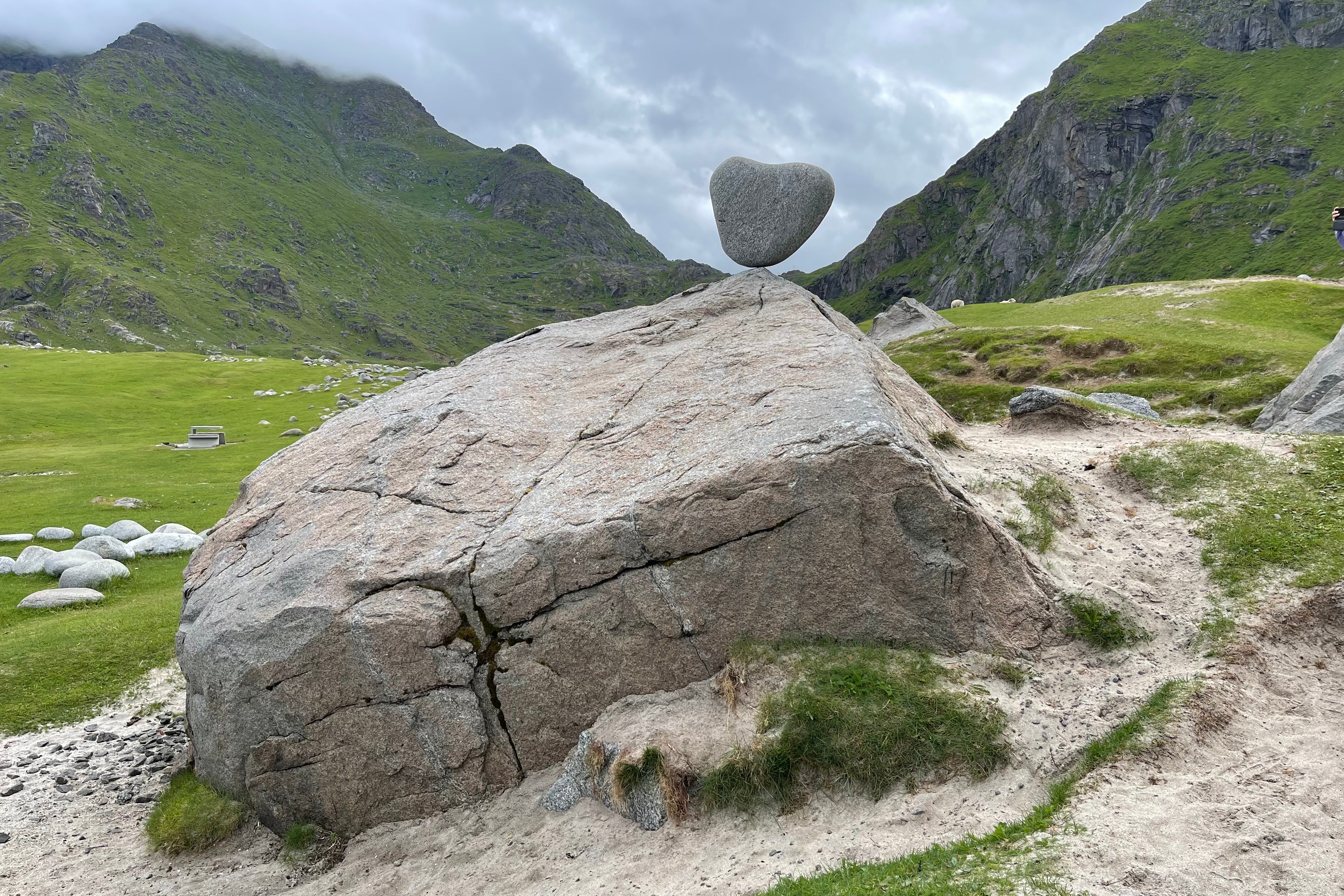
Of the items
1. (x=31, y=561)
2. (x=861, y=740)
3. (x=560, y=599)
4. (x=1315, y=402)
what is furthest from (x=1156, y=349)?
(x=31, y=561)

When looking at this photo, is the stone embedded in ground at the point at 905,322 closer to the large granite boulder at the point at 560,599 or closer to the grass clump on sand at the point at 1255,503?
the grass clump on sand at the point at 1255,503

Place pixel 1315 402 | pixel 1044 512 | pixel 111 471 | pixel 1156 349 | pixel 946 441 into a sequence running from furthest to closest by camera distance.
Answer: pixel 111 471 < pixel 1156 349 < pixel 1315 402 < pixel 946 441 < pixel 1044 512

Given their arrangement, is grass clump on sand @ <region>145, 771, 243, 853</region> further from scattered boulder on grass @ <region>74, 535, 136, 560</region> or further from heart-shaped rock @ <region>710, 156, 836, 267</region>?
heart-shaped rock @ <region>710, 156, 836, 267</region>

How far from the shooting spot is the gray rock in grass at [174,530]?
31141 millimetres

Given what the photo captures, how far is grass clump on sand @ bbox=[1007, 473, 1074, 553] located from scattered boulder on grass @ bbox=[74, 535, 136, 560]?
32.5m

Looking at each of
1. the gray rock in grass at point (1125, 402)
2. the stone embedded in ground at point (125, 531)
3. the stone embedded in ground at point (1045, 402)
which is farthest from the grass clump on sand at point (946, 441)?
the stone embedded in ground at point (125, 531)

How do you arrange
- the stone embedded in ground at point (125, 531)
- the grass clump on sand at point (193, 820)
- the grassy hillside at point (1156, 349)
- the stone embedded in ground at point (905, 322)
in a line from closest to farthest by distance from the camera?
the grass clump on sand at point (193, 820) → the stone embedded in ground at point (125, 531) → the grassy hillside at point (1156, 349) → the stone embedded in ground at point (905, 322)

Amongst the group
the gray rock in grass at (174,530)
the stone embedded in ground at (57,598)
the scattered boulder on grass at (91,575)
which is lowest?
the stone embedded in ground at (57,598)

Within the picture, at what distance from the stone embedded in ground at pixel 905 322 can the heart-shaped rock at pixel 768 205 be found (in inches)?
1750

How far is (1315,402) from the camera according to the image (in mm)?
24047

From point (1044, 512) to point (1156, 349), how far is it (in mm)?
34730

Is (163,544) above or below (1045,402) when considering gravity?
below

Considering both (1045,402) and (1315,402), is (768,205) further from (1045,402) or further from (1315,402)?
(1315,402)

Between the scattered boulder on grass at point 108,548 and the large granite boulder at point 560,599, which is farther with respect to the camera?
the scattered boulder on grass at point 108,548
